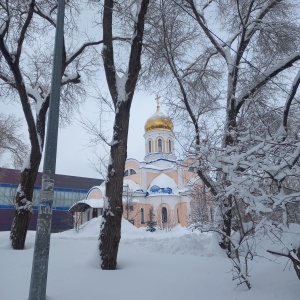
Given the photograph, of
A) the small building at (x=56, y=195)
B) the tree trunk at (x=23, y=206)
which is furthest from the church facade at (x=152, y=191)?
the tree trunk at (x=23, y=206)

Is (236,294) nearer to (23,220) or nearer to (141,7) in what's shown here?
(141,7)

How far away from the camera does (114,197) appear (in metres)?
6.71

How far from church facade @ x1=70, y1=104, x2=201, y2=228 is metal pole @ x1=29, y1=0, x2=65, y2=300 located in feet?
90.7

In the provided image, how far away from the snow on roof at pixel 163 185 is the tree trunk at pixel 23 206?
2750cm

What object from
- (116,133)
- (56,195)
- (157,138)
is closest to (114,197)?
(116,133)

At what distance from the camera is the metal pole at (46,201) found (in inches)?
144

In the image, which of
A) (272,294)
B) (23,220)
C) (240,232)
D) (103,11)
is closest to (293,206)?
(240,232)

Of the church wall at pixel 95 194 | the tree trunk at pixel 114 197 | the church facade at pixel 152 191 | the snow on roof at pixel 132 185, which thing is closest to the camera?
the tree trunk at pixel 114 197

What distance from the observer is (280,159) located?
14.4 feet

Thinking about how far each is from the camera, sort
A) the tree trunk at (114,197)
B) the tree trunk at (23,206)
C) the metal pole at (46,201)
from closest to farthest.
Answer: the metal pole at (46,201), the tree trunk at (114,197), the tree trunk at (23,206)

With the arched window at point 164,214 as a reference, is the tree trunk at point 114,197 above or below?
below

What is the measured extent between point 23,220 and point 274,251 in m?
7.90

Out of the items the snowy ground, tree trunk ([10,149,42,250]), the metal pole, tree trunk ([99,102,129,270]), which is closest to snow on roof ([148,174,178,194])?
tree trunk ([10,149,42,250])

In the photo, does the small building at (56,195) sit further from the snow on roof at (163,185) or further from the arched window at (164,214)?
the arched window at (164,214)
